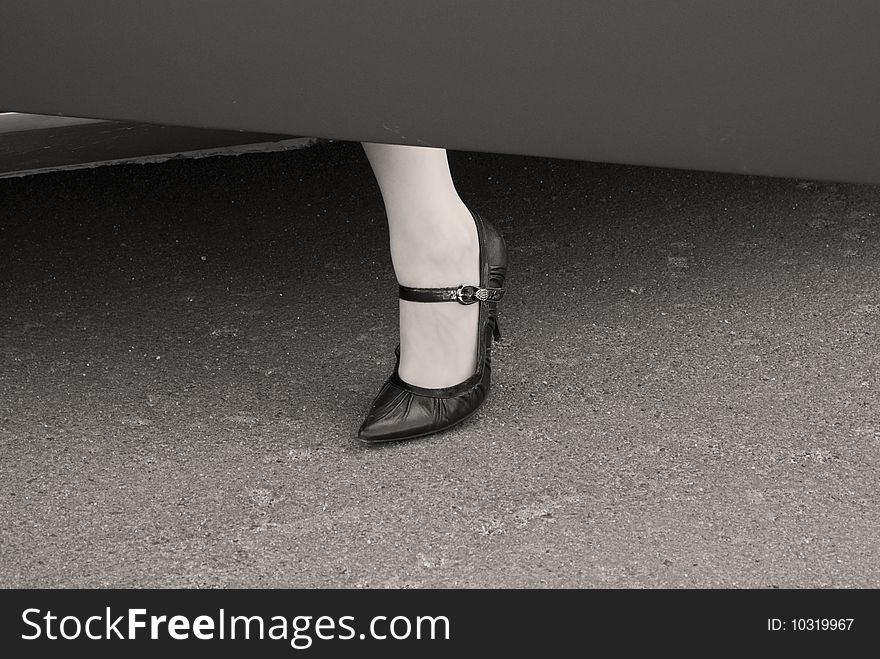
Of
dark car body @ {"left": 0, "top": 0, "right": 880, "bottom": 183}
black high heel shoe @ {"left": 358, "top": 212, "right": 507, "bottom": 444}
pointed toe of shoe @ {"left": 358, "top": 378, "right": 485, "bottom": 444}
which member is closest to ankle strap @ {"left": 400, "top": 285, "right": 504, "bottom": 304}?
black high heel shoe @ {"left": 358, "top": 212, "right": 507, "bottom": 444}

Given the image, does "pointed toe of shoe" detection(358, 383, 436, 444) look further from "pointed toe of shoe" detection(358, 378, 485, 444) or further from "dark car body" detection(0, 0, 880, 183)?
"dark car body" detection(0, 0, 880, 183)

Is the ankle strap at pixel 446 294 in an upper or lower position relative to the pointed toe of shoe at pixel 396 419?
upper

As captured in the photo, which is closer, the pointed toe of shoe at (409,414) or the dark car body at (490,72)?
the dark car body at (490,72)

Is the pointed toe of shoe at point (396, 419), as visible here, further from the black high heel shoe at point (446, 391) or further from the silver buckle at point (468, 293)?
the silver buckle at point (468, 293)

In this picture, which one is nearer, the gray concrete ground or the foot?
the gray concrete ground

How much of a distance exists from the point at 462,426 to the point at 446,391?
5cm

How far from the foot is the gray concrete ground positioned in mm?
76

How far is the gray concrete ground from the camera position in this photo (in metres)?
0.96

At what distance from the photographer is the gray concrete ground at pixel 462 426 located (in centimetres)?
96

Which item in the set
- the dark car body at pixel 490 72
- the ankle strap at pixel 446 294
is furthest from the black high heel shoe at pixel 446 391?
the dark car body at pixel 490 72

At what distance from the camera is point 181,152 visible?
2.08 meters

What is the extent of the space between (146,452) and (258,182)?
93 cm
